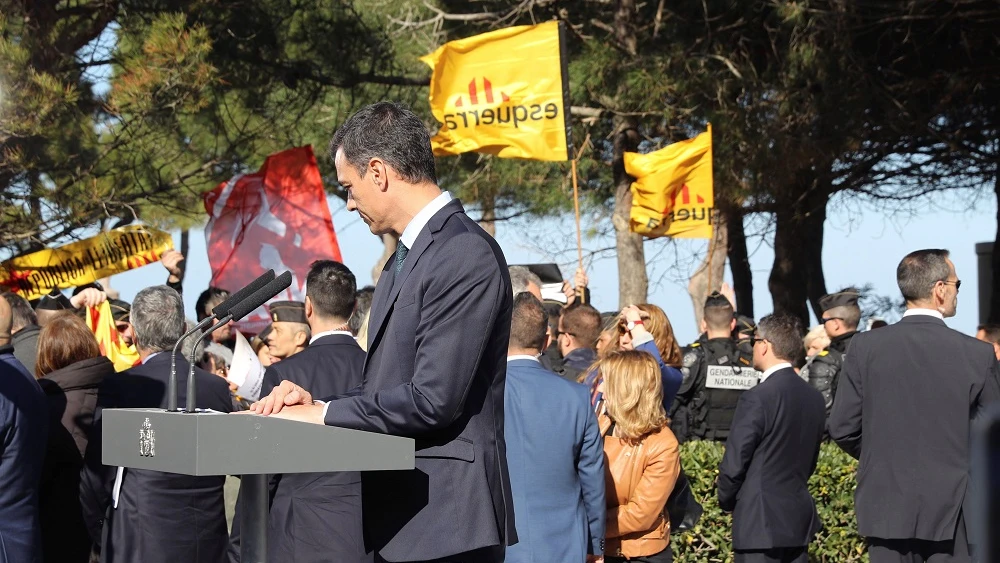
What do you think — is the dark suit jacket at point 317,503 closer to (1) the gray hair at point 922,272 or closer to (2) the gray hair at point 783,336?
(2) the gray hair at point 783,336

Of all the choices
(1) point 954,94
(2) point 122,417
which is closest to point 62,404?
(2) point 122,417

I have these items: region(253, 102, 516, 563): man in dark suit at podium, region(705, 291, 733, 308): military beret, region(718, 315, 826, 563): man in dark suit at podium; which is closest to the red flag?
region(705, 291, 733, 308): military beret

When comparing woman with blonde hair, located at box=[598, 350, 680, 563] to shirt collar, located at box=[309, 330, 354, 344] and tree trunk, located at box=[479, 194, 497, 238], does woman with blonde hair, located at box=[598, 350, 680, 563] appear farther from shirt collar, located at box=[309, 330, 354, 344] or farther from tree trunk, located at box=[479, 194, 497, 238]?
tree trunk, located at box=[479, 194, 497, 238]

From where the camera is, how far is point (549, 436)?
4.31 metres

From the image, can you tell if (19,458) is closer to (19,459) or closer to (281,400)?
(19,459)

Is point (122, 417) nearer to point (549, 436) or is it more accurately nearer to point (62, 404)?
point (549, 436)

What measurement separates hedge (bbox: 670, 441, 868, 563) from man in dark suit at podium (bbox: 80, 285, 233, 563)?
2769 mm

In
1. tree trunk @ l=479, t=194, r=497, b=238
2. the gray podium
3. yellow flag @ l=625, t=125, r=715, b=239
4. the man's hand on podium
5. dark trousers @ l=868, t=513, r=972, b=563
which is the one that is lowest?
dark trousers @ l=868, t=513, r=972, b=563

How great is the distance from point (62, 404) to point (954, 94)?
10.0 m

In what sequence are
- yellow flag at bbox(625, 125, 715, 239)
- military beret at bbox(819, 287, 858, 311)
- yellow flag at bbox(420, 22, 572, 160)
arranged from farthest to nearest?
yellow flag at bbox(625, 125, 715, 239) < yellow flag at bbox(420, 22, 572, 160) < military beret at bbox(819, 287, 858, 311)

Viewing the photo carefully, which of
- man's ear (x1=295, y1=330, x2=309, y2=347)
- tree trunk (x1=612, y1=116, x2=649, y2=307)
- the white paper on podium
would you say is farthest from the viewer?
tree trunk (x1=612, y1=116, x2=649, y2=307)

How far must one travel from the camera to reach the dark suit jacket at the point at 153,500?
4.50 m

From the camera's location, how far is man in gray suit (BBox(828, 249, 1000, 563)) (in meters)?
4.73

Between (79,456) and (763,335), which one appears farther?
(763,335)
